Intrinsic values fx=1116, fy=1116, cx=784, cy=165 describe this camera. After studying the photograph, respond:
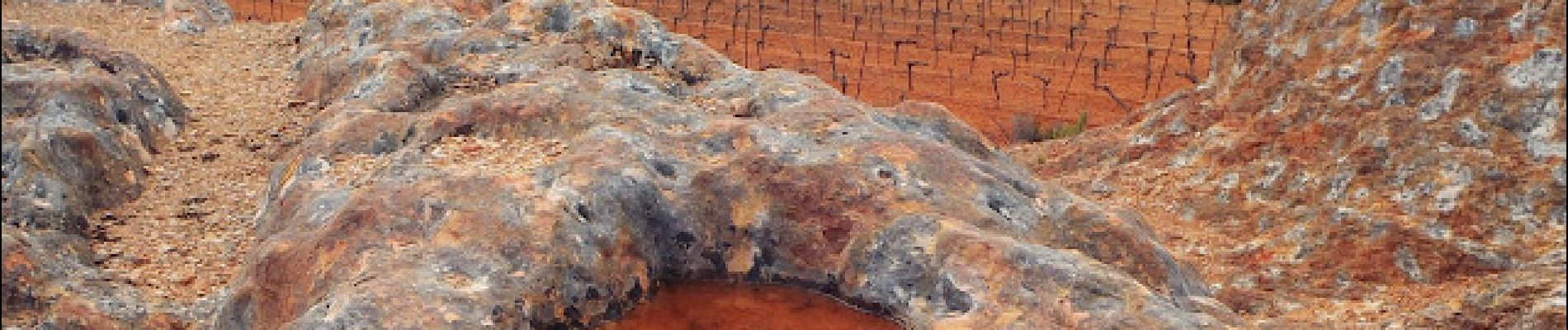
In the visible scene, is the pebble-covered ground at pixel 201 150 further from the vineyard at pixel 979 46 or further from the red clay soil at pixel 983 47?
the red clay soil at pixel 983 47

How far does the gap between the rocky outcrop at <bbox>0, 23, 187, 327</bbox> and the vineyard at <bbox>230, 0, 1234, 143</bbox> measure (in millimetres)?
10431

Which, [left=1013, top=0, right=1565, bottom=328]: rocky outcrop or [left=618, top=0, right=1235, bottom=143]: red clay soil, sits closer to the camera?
[left=1013, top=0, right=1565, bottom=328]: rocky outcrop

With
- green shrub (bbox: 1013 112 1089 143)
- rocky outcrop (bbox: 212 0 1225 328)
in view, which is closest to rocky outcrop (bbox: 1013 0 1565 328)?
rocky outcrop (bbox: 212 0 1225 328)

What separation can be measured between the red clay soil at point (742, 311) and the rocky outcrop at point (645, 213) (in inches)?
2.9

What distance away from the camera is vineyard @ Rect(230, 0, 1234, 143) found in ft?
56.4

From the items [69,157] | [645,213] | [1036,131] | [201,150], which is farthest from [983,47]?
[69,157]

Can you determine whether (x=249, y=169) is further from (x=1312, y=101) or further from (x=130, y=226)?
(x=1312, y=101)

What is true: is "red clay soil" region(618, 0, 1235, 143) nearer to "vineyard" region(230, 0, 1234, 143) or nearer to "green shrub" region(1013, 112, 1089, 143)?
"vineyard" region(230, 0, 1234, 143)

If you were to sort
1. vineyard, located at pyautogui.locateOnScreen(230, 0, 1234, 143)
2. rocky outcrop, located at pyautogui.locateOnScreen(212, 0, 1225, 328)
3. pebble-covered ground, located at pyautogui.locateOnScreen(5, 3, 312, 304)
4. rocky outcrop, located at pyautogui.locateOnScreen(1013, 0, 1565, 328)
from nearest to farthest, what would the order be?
1. rocky outcrop, located at pyautogui.locateOnScreen(212, 0, 1225, 328)
2. pebble-covered ground, located at pyautogui.locateOnScreen(5, 3, 312, 304)
3. rocky outcrop, located at pyautogui.locateOnScreen(1013, 0, 1565, 328)
4. vineyard, located at pyautogui.locateOnScreen(230, 0, 1234, 143)

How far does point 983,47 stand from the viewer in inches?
818

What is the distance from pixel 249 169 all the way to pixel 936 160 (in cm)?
469

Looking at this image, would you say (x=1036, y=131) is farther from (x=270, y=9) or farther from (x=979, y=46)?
(x=270, y=9)

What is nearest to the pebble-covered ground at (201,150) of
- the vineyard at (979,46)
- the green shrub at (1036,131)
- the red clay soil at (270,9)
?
the red clay soil at (270,9)

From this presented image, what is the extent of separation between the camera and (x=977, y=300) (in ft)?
17.7
